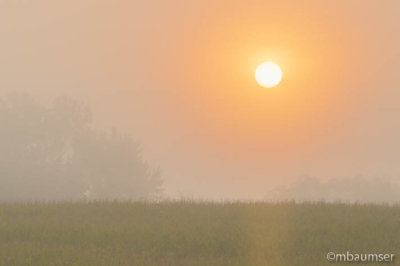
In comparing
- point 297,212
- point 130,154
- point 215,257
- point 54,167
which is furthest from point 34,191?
point 215,257

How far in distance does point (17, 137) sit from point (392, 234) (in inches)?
2092

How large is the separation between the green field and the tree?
38.0 meters

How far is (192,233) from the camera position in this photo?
49.8 feet

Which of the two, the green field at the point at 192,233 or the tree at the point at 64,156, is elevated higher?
the tree at the point at 64,156

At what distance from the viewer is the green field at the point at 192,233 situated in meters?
13.0

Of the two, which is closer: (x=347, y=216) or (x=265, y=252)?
(x=265, y=252)

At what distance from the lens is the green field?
13.0 meters

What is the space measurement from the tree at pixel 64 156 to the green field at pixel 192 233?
38003 mm

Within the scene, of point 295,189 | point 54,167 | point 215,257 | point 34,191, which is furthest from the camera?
point 295,189

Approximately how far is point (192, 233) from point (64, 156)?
56.4 m

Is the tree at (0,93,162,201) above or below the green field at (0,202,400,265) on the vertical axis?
above

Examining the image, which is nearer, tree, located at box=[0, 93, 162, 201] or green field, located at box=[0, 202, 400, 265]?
green field, located at box=[0, 202, 400, 265]

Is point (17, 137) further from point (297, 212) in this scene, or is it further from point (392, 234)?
point (392, 234)

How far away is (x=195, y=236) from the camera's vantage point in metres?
14.9
